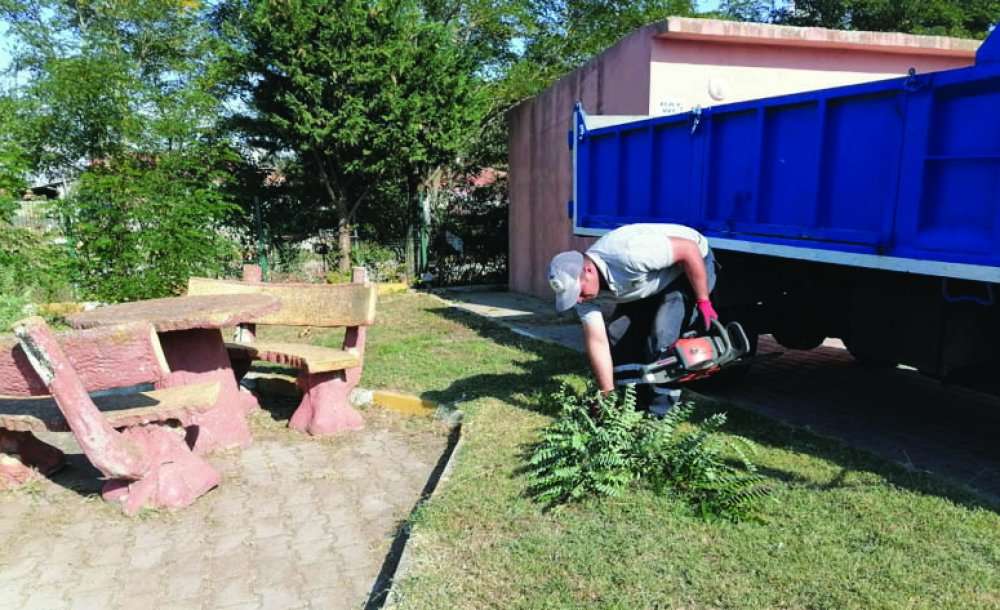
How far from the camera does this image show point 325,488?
433 cm

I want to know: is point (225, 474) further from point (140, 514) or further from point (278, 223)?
point (278, 223)

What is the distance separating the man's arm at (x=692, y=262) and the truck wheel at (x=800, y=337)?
143 centimetres

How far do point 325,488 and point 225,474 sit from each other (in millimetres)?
709

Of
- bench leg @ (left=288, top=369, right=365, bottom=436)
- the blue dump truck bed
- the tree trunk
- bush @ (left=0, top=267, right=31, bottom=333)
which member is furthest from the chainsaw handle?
the tree trunk

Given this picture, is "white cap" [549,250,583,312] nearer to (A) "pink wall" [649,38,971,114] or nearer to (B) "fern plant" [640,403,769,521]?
(B) "fern plant" [640,403,769,521]

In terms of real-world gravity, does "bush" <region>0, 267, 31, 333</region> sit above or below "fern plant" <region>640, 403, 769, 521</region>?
above

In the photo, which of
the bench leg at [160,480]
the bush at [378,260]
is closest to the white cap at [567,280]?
the bench leg at [160,480]

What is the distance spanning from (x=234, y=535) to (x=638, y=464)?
2.12 m

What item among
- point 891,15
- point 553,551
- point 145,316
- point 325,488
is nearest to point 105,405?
point 145,316

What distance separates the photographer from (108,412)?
3.88 metres

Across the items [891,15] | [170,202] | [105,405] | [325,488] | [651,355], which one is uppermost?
[891,15]

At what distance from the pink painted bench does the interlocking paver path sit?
0.14m

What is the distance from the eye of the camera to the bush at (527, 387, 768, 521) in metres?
3.52

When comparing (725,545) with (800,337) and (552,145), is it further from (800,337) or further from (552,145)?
(552,145)
